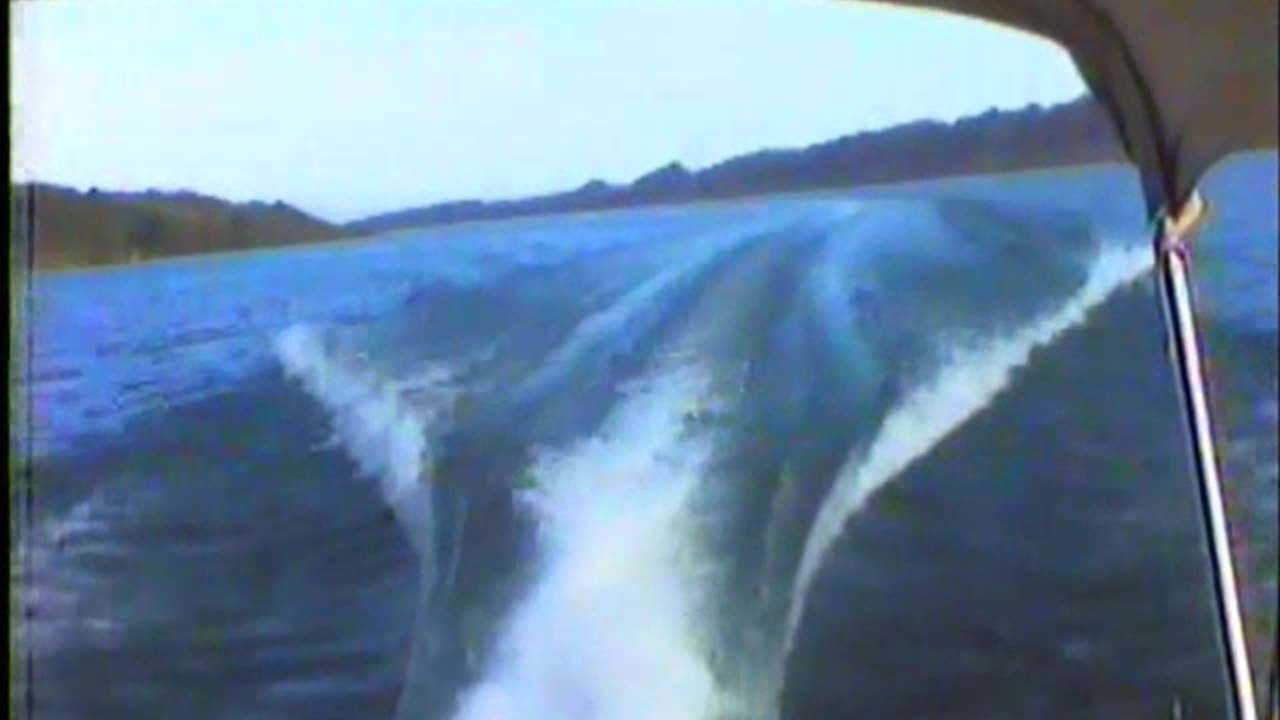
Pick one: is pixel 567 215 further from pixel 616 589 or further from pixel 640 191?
pixel 616 589

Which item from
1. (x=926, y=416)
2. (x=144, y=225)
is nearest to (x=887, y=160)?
(x=926, y=416)

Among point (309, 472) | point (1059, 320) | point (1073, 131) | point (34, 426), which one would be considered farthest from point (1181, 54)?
point (34, 426)

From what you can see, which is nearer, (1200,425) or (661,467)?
(661,467)

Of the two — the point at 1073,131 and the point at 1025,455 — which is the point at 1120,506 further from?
the point at 1073,131

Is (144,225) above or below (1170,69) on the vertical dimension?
below

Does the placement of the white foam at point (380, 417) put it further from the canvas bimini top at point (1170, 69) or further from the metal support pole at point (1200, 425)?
the metal support pole at point (1200, 425)

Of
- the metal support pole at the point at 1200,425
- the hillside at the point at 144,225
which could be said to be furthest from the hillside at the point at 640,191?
the metal support pole at the point at 1200,425

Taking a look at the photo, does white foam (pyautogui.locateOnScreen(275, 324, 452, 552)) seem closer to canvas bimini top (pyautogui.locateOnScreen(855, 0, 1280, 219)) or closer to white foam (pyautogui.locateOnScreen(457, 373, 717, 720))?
white foam (pyautogui.locateOnScreen(457, 373, 717, 720))

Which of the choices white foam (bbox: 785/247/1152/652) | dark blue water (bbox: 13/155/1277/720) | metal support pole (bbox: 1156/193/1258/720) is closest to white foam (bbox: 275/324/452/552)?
dark blue water (bbox: 13/155/1277/720)
